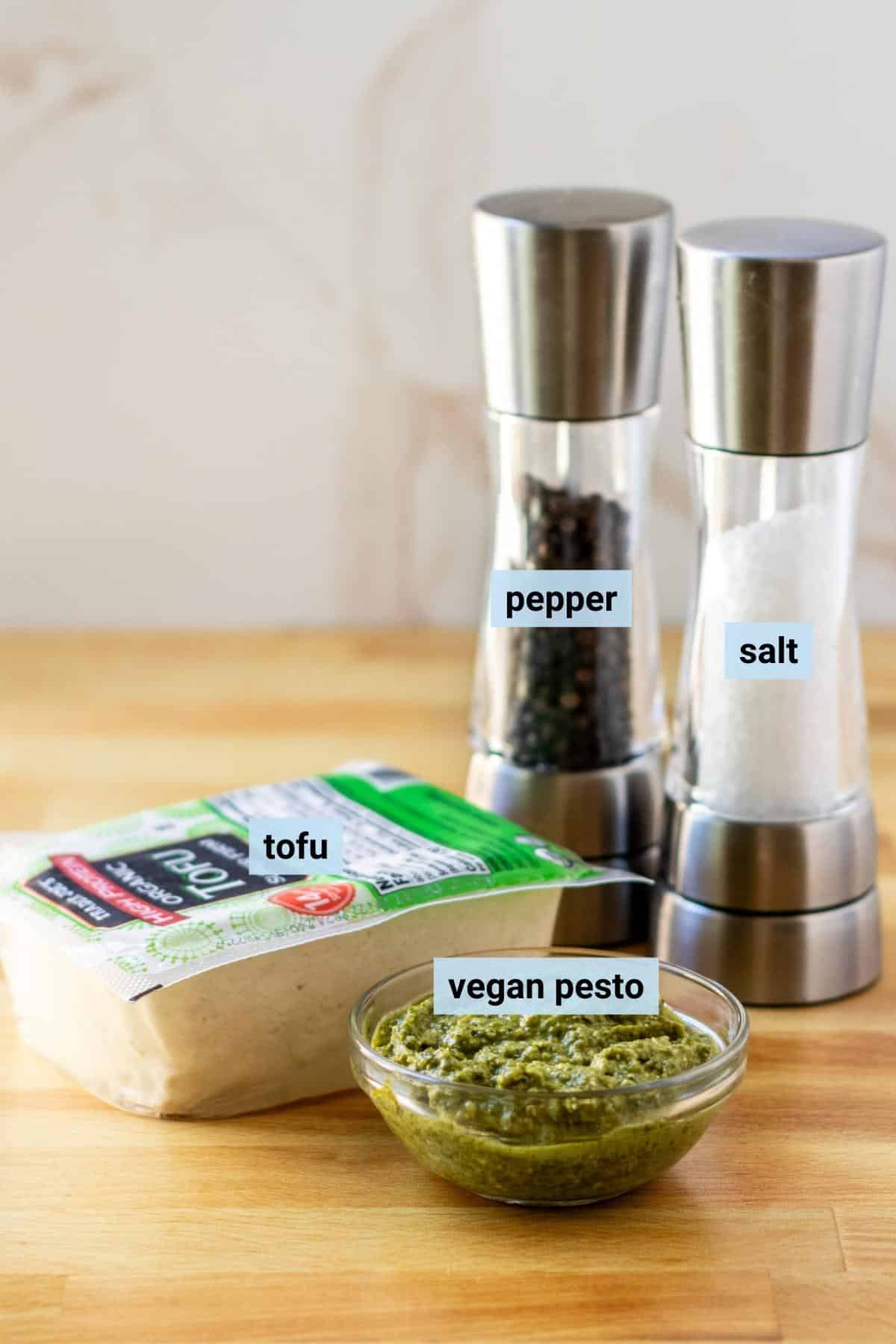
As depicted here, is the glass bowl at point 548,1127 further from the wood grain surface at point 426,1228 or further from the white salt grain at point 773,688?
the white salt grain at point 773,688

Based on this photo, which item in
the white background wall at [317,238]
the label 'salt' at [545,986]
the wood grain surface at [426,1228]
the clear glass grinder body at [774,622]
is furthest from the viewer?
the white background wall at [317,238]

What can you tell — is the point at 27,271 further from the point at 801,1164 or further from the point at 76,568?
the point at 801,1164

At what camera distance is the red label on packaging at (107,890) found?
0.78 m

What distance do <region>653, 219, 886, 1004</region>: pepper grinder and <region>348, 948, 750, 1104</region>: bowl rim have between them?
10 centimetres

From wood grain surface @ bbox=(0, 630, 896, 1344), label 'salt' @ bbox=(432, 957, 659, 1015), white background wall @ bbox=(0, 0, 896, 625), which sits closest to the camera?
wood grain surface @ bbox=(0, 630, 896, 1344)

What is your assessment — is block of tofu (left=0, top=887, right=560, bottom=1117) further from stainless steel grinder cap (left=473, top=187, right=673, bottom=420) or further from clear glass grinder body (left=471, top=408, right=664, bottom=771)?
stainless steel grinder cap (left=473, top=187, right=673, bottom=420)

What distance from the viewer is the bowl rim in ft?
2.20

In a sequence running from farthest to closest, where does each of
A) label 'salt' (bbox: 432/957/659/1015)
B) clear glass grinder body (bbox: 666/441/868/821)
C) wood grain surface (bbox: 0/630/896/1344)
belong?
clear glass grinder body (bbox: 666/441/868/821), label 'salt' (bbox: 432/957/659/1015), wood grain surface (bbox: 0/630/896/1344)

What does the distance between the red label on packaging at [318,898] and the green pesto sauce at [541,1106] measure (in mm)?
69

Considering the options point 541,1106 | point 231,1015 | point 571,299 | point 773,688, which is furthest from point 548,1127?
point 571,299

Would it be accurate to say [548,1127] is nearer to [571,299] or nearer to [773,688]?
[773,688]

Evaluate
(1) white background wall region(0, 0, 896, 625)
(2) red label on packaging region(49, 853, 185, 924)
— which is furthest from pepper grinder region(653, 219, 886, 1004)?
(1) white background wall region(0, 0, 896, 625)

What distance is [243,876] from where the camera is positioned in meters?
0.83

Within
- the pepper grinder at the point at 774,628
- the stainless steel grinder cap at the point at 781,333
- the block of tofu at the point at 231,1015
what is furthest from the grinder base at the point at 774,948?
the stainless steel grinder cap at the point at 781,333
